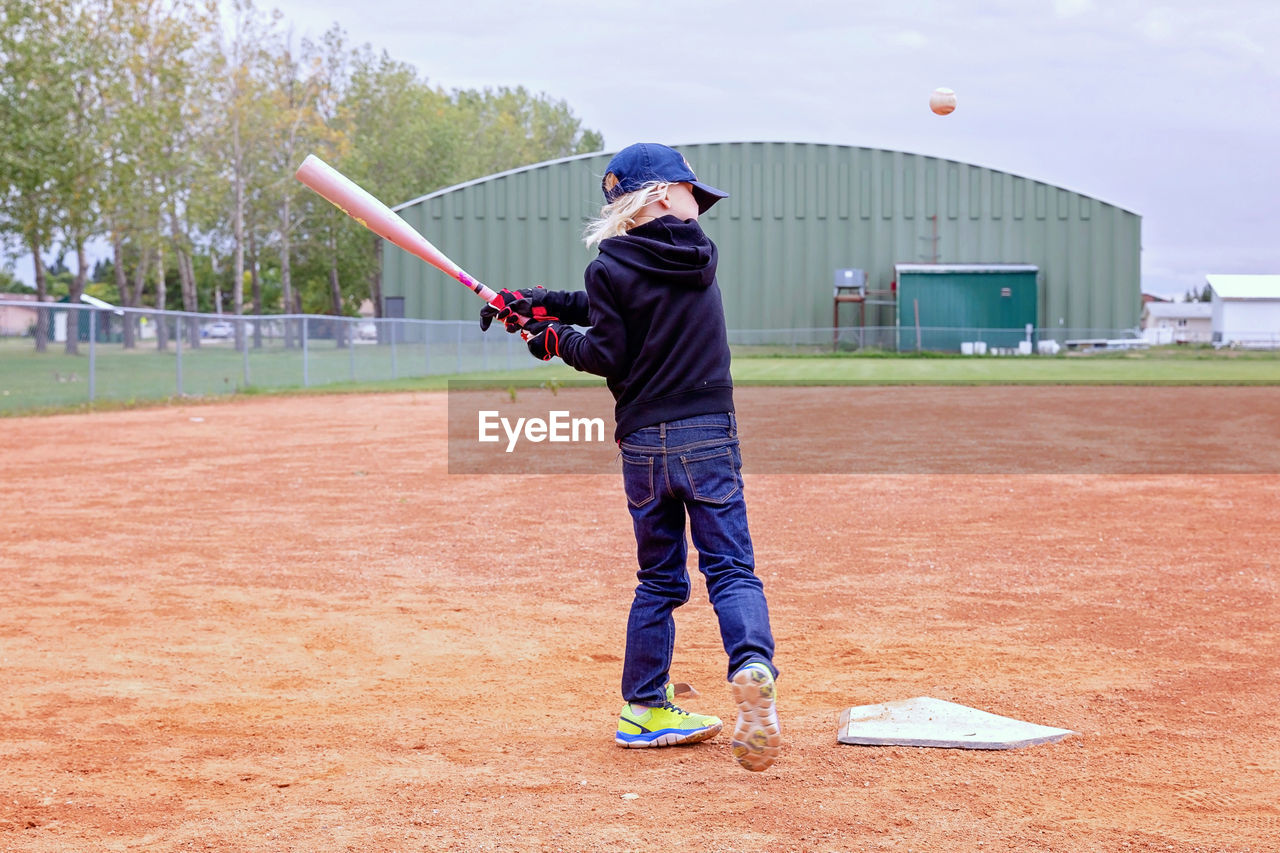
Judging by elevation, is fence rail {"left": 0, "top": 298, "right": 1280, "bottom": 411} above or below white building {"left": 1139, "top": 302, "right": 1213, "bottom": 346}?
below

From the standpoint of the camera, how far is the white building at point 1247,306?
212 feet

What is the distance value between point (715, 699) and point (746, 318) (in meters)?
44.7

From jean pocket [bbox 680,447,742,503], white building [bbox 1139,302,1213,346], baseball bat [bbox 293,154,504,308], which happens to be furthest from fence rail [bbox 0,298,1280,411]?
white building [bbox 1139,302,1213,346]

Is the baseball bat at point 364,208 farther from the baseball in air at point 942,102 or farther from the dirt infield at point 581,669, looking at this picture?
the baseball in air at point 942,102

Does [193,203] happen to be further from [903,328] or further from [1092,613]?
[1092,613]

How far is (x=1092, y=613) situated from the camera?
237 inches

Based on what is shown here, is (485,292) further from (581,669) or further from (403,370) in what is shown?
(403,370)

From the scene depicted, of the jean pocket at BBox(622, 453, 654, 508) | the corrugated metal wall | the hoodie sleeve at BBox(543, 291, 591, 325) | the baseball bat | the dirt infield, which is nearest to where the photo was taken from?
the dirt infield

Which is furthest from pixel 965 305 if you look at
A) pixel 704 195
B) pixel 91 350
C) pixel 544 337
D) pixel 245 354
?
pixel 544 337

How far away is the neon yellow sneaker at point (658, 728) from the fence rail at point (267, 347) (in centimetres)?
1839

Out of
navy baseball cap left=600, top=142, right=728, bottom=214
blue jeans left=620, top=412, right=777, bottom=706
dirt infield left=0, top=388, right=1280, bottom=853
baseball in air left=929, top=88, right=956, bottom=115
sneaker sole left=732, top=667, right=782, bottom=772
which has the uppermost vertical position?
baseball in air left=929, top=88, right=956, bottom=115

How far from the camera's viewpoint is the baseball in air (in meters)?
17.8

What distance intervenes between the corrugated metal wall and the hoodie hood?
4481cm

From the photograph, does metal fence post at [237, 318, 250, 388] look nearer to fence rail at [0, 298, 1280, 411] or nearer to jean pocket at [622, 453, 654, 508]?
fence rail at [0, 298, 1280, 411]
